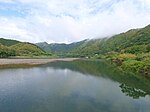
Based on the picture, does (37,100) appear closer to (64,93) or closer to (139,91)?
(64,93)

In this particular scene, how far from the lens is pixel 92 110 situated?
37.8m

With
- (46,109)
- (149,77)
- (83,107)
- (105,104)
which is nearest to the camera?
(46,109)

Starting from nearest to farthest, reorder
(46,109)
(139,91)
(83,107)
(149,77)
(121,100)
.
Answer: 1. (46,109)
2. (83,107)
3. (121,100)
4. (139,91)
5. (149,77)

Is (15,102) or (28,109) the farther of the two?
(15,102)

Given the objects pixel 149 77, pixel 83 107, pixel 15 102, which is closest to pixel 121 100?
pixel 83 107

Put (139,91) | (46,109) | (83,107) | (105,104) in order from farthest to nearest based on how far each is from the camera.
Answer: (139,91) → (105,104) → (83,107) → (46,109)

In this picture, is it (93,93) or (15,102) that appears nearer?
(15,102)

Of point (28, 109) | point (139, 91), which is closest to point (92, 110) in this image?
point (28, 109)

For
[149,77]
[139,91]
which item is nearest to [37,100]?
[139,91]

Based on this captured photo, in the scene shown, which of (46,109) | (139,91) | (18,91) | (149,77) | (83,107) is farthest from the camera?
(149,77)

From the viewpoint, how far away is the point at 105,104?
138 ft

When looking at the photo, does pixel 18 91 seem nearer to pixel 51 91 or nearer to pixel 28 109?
pixel 51 91

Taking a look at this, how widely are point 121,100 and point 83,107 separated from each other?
10.3 m

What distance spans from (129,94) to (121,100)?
7.27 meters
